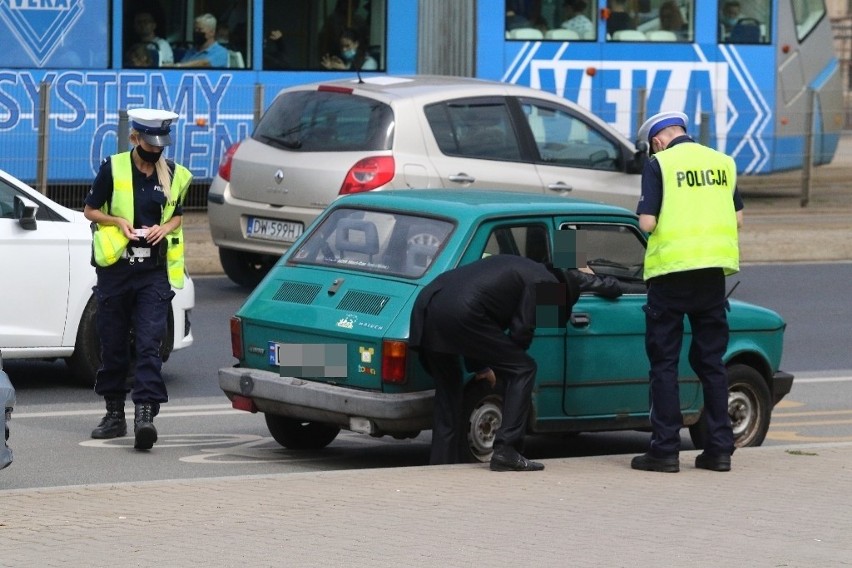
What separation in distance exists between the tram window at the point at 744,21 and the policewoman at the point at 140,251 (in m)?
14.4

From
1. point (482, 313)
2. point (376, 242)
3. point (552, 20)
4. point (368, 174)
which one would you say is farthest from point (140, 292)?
point (552, 20)

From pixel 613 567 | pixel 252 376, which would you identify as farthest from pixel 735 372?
pixel 613 567

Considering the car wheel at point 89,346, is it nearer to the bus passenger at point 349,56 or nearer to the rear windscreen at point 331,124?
the rear windscreen at point 331,124

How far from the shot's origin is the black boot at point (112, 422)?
9.78m

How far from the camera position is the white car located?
11.0 m

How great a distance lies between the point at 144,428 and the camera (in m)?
9.34

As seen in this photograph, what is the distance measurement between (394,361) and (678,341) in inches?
54.4

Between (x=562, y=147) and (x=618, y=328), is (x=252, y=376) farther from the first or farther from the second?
(x=562, y=147)

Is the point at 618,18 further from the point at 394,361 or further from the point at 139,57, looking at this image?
the point at 394,361

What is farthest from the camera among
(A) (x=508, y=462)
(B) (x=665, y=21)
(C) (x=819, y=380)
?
(B) (x=665, y=21)

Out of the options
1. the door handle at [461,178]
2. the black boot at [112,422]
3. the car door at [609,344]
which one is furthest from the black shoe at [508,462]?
the door handle at [461,178]

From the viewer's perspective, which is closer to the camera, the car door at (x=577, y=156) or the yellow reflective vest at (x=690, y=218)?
the yellow reflective vest at (x=690, y=218)

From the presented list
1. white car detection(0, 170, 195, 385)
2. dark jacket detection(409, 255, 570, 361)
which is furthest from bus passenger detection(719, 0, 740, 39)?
dark jacket detection(409, 255, 570, 361)

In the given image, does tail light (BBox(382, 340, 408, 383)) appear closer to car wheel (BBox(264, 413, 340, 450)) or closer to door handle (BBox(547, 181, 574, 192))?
car wheel (BBox(264, 413, 340, 450))
